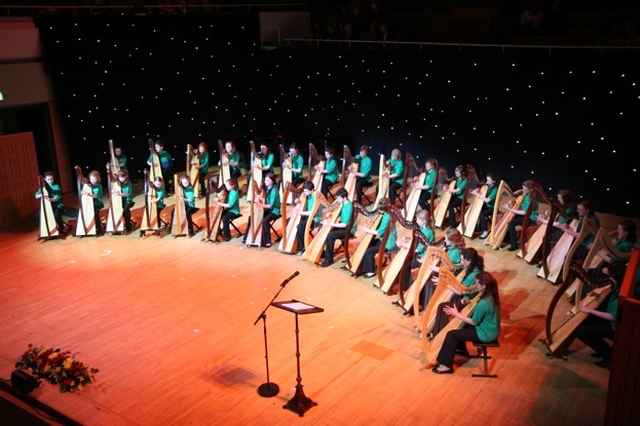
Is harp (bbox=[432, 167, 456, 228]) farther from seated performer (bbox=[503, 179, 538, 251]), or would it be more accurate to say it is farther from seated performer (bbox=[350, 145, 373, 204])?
seated performer (bbox=[350, 145, 373, 204])

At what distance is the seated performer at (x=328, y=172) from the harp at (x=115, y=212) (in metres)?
3.72

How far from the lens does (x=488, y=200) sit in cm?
1045

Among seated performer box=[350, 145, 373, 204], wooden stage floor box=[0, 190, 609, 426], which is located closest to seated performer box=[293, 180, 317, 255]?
wooden stage floor box=[0, 190, 609, 426]

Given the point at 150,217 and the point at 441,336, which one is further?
the point at 150,217

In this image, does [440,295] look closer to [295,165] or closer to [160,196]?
[160,196]

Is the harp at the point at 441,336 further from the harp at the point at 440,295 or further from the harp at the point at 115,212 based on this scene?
the harp at the point at 115,212

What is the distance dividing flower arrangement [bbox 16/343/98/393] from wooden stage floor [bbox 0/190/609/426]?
13cm

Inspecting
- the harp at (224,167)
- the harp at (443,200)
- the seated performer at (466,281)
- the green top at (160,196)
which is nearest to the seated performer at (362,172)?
the harp at (443,200)

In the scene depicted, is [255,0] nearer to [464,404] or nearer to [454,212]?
[454,212]

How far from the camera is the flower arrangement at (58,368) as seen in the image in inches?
269

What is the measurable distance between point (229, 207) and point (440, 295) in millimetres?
4888

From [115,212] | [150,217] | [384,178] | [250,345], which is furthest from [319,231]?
[115,212]

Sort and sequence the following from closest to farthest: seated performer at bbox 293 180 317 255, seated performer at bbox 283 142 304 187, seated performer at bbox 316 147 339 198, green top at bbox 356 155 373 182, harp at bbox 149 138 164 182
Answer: seated performer at bbox 293 180 317 255, green top at bbox 356 155 373 182, seated performer at bbox 316 147 339 198, seated performer at bbox 283 142 304 187, harp at bbox 149 138 164 182

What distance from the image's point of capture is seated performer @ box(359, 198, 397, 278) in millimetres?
8703
